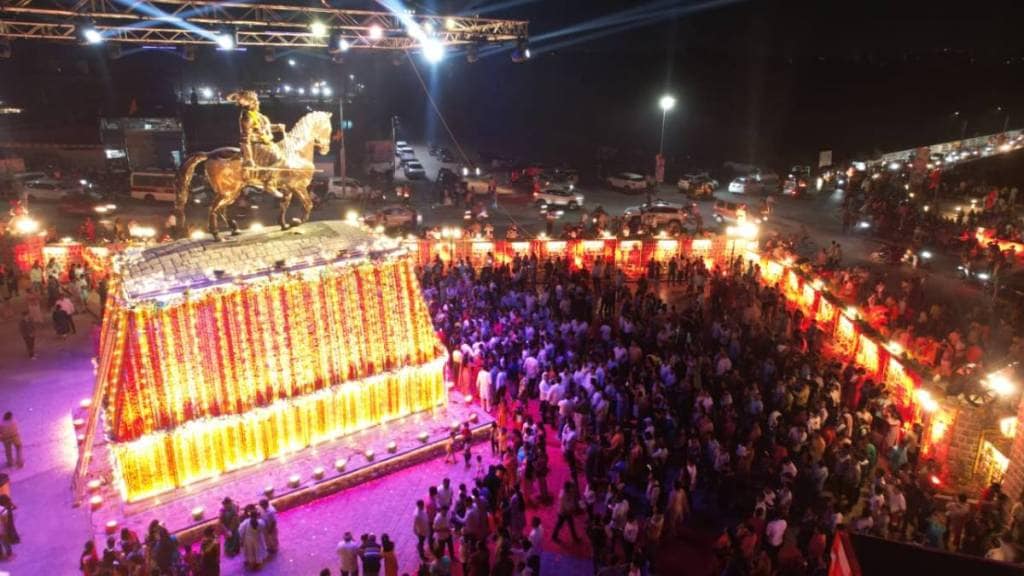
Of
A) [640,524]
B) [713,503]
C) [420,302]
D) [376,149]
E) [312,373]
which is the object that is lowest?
[713,503]

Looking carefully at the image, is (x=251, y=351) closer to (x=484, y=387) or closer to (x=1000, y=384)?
(x=484, y=387)

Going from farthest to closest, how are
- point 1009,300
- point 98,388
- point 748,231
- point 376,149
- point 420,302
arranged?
point 376,149, point 748,231, point 1009,300, point 420,302, point 98,388

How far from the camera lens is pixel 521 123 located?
229ft

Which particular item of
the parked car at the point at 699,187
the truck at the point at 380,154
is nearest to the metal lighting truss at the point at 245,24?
the parked car at the point at 699,187

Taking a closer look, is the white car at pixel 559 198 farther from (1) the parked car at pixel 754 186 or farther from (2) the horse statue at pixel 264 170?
(2) the horse statue at pixel 264 170

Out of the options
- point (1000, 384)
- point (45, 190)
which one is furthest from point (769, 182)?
point (45, 190)

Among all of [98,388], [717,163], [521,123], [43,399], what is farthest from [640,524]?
[521,123]

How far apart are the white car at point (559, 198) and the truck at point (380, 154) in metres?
14.1

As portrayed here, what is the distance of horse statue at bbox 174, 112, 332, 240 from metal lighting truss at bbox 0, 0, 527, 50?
146 inches

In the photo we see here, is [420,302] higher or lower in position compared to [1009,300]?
higher

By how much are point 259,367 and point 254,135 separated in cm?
451

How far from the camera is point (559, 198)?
3703 centimetres

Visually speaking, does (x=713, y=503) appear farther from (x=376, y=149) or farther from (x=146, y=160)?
(x=146, y=160)

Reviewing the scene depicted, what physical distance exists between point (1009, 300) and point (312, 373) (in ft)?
67.0
